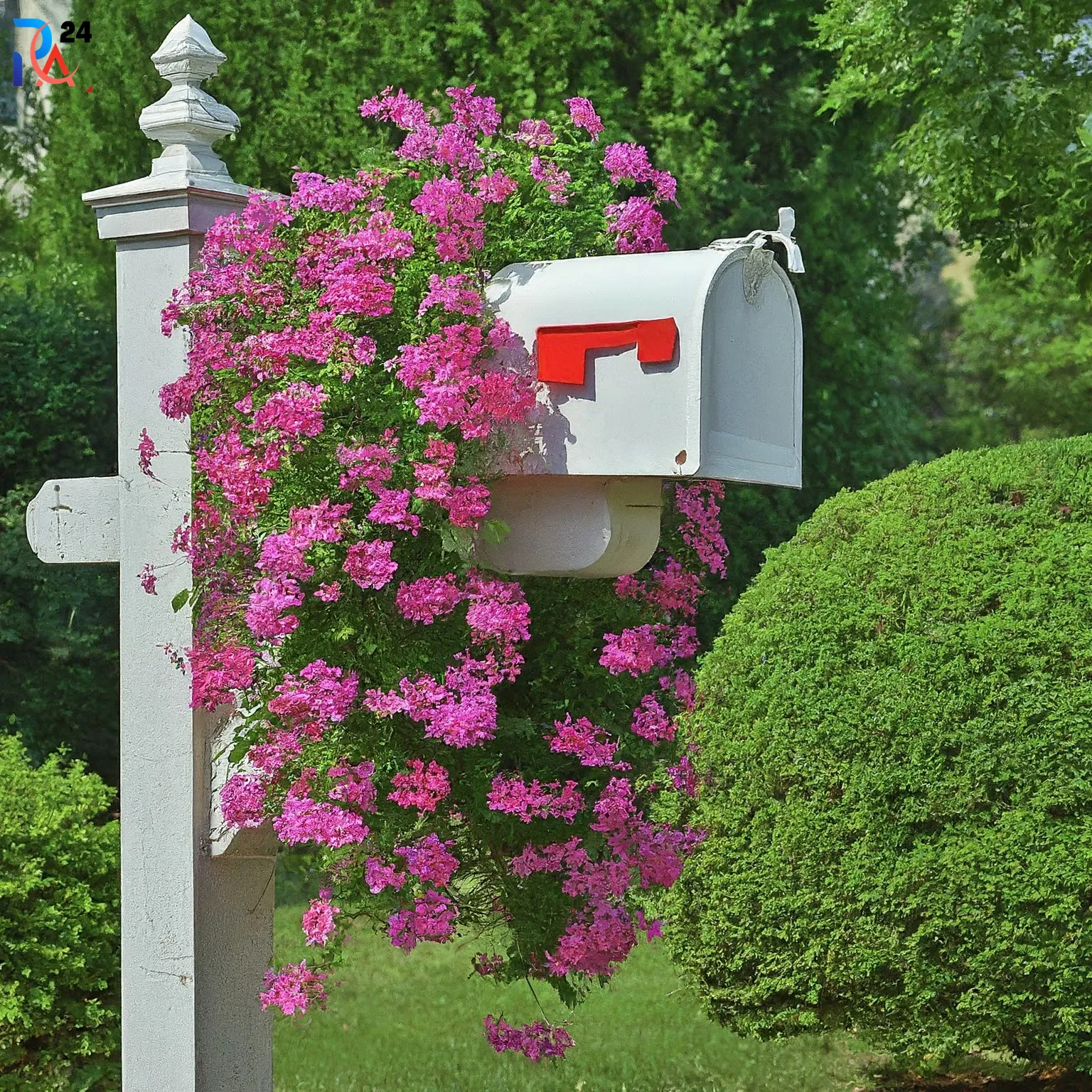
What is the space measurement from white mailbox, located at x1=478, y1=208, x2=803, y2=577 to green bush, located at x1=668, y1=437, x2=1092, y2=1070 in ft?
6.25

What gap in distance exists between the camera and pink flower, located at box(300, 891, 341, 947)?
262 cm

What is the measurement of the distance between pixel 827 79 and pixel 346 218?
332 inches

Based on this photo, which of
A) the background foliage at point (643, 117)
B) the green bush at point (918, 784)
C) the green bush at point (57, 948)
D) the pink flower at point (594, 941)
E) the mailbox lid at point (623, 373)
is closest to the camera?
the mailbox lid at point (623, 373)

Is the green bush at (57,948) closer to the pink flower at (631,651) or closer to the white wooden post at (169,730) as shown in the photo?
the white wooden post at (169,730)

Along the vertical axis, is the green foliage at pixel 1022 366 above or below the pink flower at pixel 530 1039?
above

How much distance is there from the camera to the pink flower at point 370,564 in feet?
8.33

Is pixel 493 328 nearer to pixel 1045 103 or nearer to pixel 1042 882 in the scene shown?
pixel 1042 882

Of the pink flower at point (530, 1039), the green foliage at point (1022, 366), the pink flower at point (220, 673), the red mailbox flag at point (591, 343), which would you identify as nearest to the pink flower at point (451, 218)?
the red mailbox flag at point (591, 343)

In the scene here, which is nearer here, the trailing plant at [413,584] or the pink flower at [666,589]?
the trailing plant at [413,584]

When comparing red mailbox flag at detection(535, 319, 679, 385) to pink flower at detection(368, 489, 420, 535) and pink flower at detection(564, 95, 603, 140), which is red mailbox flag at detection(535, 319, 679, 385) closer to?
pink flower at detection(368, 489, 420, 535)

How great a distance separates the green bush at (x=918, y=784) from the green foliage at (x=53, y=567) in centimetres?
476

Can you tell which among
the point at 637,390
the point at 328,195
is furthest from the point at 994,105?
the point at 637,390

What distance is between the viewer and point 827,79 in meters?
10.4

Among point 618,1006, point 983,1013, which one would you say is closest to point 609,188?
point 983,1013
